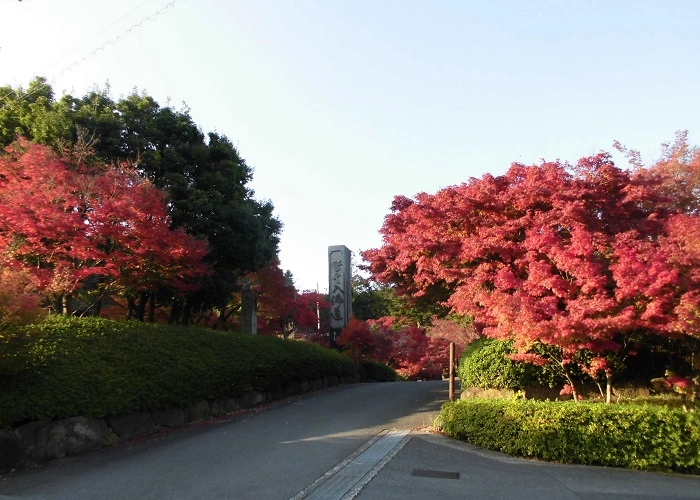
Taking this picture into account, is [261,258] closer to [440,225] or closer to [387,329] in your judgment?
[440,225]

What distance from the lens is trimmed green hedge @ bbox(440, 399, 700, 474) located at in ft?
27.7

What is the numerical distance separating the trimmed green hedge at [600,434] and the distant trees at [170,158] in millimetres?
8305

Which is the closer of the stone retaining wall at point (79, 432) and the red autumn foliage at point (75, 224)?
the stone retaining wall at point (79, 432)

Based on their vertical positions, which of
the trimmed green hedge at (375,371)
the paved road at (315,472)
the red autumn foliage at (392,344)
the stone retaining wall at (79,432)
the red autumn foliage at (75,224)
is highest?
the red autumn foliage at (75,224)

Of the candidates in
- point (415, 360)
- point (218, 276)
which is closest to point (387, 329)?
point (415, 360)

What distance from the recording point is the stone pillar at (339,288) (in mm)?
28203

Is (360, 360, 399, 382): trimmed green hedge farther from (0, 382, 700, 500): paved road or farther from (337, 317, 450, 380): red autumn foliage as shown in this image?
(0, 382, 700, 500): paved road

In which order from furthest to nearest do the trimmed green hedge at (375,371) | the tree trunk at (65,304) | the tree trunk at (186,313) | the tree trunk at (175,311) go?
the trimmed green hedge at (375,371) < the tree trunk at (186,313) < the tree trunk at (175,311) < the tree trunk at (65,304)

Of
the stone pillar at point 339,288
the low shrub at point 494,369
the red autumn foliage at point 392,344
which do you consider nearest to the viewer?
the low shrub at point 494,369

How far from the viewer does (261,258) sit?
1841 cm

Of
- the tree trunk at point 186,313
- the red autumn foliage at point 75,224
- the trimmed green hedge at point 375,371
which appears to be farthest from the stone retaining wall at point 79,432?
the trimmed green hedge at point 375,371

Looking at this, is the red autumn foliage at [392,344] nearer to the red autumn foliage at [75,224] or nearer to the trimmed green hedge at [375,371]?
the trimmed green hedge at [375,371]

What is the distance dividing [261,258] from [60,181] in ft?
27.7

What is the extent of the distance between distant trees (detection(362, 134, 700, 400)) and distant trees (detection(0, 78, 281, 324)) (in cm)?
531
